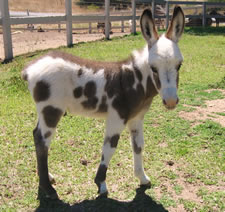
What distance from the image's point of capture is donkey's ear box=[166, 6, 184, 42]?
10.4ft

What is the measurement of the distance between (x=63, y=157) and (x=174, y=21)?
8.12ft

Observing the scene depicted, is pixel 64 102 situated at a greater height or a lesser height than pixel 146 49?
lesser

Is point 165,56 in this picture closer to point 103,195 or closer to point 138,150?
point 138,150

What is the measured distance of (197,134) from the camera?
206 inches

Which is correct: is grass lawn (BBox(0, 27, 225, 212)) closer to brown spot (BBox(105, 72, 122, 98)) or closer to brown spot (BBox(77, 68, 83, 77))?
brown spot (BBox(105, 72, 122, 98))

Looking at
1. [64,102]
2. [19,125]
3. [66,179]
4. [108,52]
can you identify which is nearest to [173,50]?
[64,102]

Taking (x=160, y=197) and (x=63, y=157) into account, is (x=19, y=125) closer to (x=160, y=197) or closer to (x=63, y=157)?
(x=63, y=157)

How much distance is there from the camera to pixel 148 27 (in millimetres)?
3158

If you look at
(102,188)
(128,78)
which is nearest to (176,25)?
(128,78)

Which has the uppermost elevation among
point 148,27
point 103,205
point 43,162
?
point 148,27

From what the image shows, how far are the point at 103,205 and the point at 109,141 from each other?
730 mm

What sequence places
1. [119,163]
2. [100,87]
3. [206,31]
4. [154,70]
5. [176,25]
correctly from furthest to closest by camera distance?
[206,31] → [119,163] → [100,87] → [176,25] → [154,70]

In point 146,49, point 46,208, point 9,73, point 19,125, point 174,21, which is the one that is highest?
point 174,21

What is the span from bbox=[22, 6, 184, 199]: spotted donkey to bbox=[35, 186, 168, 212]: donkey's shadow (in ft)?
0.39
